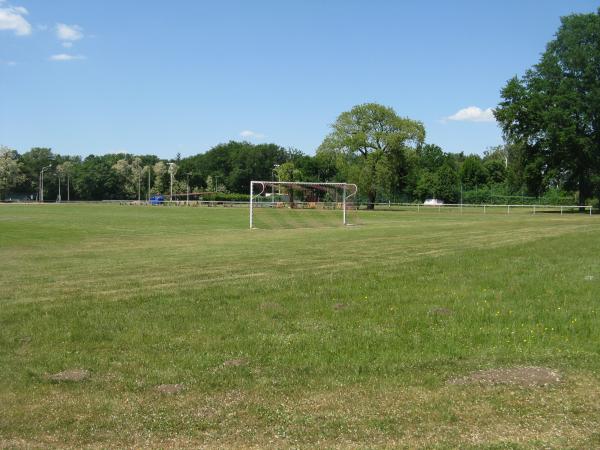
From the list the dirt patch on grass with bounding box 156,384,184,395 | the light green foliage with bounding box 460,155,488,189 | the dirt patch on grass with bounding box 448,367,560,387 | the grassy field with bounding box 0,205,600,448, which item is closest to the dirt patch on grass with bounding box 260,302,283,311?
the grassy field with bounding box 0,205,600,448

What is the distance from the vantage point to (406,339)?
807cm

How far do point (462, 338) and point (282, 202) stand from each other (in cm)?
3589

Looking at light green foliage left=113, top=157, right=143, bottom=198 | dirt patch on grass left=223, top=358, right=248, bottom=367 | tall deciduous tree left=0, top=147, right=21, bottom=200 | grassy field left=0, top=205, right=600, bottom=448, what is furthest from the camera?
light green foliage left=113, top=157, right=143, bottom=198

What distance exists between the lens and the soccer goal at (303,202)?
41.7 metres

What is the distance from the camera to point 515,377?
253 inches

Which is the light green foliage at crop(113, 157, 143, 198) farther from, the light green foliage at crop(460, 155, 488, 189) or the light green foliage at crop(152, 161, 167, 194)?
the light green foliage at crop(460, 155, 488, 189)

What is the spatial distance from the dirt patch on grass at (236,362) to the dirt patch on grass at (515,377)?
2490mm

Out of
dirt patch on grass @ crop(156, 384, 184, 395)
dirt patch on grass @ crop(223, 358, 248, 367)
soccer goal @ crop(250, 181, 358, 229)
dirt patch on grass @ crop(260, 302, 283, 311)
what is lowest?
dirt patch on grass @ crop(156, 384, 184, 395)

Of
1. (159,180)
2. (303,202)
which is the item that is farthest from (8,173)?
(303,202)

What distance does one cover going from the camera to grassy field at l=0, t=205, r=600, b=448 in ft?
17.6

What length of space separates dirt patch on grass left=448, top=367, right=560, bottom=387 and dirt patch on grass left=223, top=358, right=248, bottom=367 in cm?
249

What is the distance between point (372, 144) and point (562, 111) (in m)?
34.8

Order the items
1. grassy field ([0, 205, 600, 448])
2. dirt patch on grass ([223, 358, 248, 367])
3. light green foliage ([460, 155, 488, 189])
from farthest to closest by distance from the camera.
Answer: light green foliage ([460, 155, 488, 189])
dirt patch on grass ([223, 358, 248, 367])
grassy field ([0, 205, 600, 448])

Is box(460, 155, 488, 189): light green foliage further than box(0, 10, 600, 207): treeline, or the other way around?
box(460, 155, 488, 189): light green foliage
